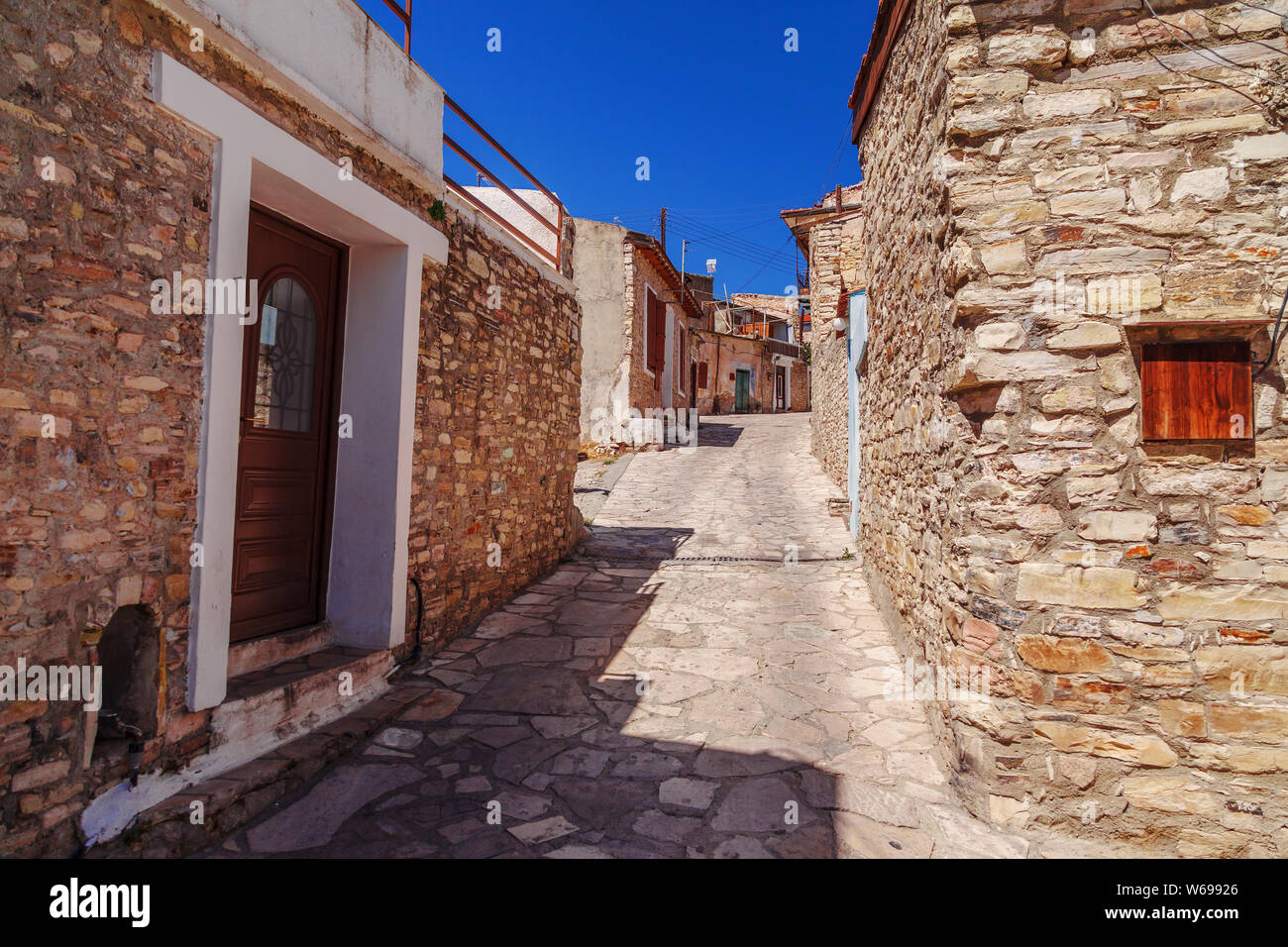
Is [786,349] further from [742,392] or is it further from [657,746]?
[657,746]

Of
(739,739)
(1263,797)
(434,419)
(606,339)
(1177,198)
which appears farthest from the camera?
(606,339)

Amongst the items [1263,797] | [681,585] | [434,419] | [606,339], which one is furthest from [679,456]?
[1263,797]

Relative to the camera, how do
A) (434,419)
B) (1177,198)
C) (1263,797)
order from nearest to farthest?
(1263,797)
(1177,198)
(434,419)

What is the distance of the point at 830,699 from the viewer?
408cm

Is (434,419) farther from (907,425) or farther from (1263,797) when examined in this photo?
(1263,797)

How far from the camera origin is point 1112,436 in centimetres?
289

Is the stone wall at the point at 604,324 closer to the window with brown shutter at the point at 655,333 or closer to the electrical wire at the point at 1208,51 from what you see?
the window with brown shutter at the point at 655,333

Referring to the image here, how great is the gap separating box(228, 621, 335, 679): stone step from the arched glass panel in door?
3.95 feet

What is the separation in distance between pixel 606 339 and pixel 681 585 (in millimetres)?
8434

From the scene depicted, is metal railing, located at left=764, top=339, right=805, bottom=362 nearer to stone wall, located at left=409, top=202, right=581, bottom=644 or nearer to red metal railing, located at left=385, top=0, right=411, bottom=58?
stone wall, located at left=409, top=202, right=581, bottom=644

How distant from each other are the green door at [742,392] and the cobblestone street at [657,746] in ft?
67.4

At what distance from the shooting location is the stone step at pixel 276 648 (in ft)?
11.5

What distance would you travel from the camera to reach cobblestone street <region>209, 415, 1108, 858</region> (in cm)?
278
